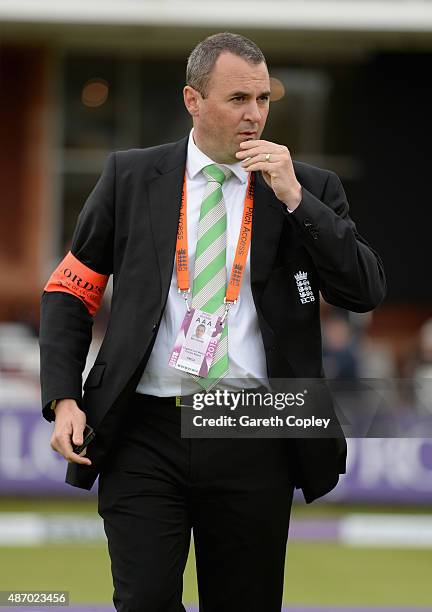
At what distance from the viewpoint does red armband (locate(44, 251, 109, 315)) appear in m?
3.56

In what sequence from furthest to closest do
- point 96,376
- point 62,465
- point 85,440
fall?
point 62,465
point 96,376
point 85,440

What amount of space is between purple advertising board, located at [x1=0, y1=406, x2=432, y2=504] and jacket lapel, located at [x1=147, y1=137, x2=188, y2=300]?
5.80 m

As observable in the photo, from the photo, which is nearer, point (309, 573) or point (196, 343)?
point (196, 343)

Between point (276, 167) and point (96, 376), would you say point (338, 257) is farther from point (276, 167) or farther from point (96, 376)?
point (96, 376)

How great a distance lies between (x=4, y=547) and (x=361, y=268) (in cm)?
513

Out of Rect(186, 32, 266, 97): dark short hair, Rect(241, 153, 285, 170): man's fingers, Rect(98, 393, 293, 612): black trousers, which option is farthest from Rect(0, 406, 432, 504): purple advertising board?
Rect(241, 153, 285, 170): man's fingers

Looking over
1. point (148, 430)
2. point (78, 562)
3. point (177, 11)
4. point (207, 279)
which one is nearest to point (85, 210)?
point (207, 279)

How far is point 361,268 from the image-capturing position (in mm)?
3367

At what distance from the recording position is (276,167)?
329 cm

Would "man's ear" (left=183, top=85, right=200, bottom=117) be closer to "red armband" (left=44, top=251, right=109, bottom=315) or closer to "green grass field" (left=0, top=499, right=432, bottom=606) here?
"red armband" (left=44, top=251, right=109, bottom=315)

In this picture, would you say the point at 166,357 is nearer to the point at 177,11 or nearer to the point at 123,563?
the point at 123,563

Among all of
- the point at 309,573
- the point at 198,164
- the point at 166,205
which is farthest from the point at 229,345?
the point at 309,573

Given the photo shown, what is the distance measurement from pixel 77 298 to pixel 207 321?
0.44 metres

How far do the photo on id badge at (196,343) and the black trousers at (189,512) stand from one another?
0.46 ft
